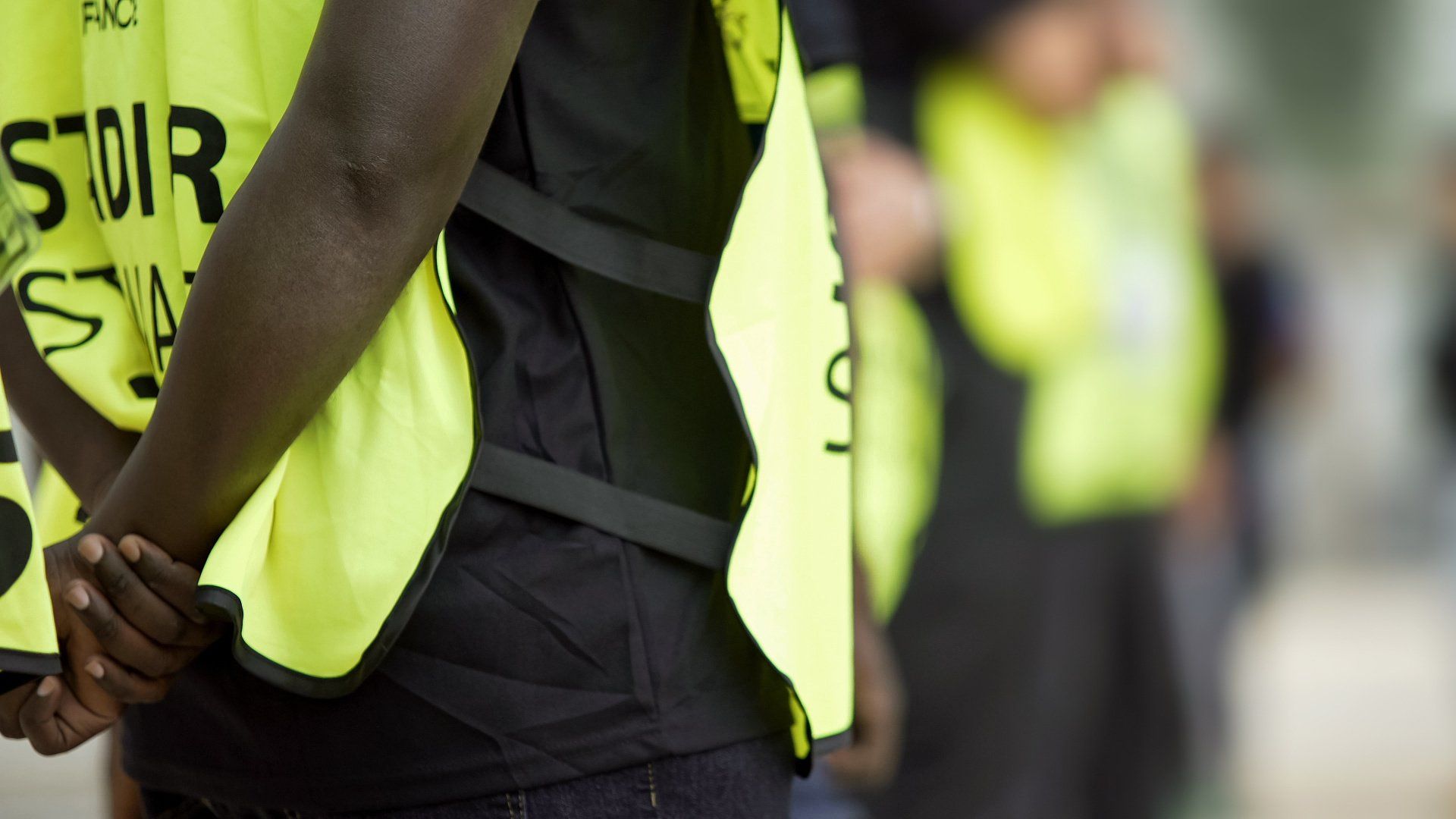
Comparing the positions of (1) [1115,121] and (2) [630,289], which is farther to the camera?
(1) [1115,121]

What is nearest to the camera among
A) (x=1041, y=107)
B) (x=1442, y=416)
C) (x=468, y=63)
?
(x=468, y=63)

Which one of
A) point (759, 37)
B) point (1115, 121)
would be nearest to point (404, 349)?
point (759, 37)

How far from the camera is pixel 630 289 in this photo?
1.11 metres

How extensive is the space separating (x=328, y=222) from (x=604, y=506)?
0.25 m

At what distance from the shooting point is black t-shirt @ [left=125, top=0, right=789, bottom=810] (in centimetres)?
104

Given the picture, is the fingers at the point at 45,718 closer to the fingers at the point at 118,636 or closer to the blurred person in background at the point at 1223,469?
the fingers at the point at 118,636

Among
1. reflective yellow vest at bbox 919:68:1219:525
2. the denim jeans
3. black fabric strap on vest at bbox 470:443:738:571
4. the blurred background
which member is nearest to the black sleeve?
black fabric strap on vest at bbox 470:443:738:571

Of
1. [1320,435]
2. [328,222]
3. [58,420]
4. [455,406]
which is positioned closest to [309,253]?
[328,222]

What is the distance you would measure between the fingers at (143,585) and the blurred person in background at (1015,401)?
1.41m

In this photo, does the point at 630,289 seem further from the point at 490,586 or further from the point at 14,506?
the point at 14,506

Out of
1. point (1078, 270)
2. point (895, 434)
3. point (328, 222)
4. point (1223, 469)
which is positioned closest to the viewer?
point (328, 222)

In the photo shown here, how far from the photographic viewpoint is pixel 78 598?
1.02 metres

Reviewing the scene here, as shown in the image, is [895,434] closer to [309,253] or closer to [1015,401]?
[1015,401]

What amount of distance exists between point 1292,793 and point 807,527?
4.80 meters
